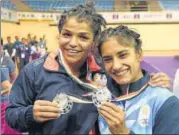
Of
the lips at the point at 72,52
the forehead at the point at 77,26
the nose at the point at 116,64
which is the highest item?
the forehead at the point at 77,26

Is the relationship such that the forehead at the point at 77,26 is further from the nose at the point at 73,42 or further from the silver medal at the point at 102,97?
the silver medal at the point at 102,97

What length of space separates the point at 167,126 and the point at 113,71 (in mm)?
137

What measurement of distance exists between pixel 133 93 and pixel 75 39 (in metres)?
0.19

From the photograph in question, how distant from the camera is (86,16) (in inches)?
32.3

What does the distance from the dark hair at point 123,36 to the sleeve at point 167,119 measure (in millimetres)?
120

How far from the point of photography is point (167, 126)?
2.14 ft

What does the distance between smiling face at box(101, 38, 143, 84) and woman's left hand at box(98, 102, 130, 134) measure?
0.31ft

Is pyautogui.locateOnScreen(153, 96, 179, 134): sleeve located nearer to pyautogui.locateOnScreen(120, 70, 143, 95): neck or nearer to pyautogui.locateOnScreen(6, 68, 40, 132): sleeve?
pyautogui.locateOnScreen(120, 70, 143, 95): neck

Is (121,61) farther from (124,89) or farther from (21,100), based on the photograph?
(21,100)

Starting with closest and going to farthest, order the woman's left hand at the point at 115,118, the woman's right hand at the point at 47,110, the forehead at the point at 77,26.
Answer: the woman's left hand at the point at 115,118
the woman's right hand at the point at 47,110
the forehead at the point at 77,26

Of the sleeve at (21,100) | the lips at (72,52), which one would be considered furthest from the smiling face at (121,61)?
the sleeve at (21,100)

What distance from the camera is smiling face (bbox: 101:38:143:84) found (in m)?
0.67

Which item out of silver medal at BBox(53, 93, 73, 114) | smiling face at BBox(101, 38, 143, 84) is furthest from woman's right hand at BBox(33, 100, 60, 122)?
smiling face at BBox(101, 38, 143, 84)

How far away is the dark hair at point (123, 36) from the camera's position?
0.70m
